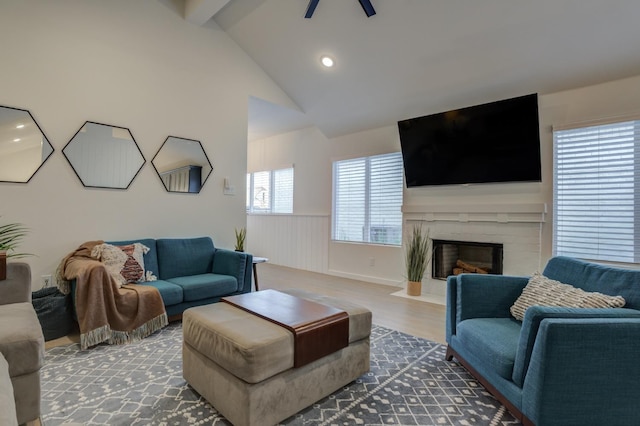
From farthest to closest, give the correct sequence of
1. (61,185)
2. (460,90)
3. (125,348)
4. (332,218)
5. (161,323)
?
(332,218), (460,90), (61,185), (161,323), (125,348)

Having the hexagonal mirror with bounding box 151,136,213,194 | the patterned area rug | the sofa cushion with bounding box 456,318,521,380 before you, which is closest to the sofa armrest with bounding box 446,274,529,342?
the sofa cushion with bounding box 456,318,521,380

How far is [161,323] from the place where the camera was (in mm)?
2969

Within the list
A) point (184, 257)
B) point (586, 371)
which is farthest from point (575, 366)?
point (184, 257)

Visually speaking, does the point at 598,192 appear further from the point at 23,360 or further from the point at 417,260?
the point at 23,360

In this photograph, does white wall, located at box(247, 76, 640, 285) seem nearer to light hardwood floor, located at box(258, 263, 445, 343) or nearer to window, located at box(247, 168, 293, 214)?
window, located at box(247, 168, 293, 214)

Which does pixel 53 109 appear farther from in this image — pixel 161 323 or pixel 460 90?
pixel 460 90

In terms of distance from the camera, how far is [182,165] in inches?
160

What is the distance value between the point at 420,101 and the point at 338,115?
1.36 meters

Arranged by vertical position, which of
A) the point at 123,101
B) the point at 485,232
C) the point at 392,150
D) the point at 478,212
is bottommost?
the point at 485,232

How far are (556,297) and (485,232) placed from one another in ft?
7.38

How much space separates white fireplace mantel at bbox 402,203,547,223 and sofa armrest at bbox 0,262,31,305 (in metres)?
4.14

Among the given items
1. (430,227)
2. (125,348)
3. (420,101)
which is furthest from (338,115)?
(125,348)

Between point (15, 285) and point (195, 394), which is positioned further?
point (15, 285)

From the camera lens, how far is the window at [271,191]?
6.73 meters
